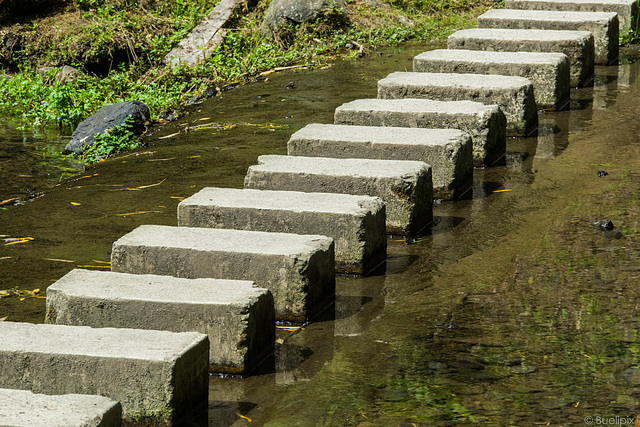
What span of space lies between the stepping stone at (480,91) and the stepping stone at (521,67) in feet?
1.20

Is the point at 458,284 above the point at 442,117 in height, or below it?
below

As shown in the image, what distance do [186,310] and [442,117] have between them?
2.59 metres

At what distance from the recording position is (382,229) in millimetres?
4129

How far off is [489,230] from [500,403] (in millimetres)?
1704

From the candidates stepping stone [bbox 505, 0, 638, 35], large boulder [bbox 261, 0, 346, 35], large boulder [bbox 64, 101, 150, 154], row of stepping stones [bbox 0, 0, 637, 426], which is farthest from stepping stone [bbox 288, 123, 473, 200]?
large boulder [bbox 261, 0, 346, 35]

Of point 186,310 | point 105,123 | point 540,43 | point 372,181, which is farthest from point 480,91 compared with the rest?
point 105,123

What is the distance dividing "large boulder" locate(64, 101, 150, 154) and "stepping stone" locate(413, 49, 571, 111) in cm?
252

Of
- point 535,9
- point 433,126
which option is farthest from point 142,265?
point 535,9

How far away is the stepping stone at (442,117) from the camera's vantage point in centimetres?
526

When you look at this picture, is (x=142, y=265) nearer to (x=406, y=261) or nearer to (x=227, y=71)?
(x=406, y=261)

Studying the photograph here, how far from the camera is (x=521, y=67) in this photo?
6.27 metres

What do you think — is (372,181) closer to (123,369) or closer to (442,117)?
(442,117)

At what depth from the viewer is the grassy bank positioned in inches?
368

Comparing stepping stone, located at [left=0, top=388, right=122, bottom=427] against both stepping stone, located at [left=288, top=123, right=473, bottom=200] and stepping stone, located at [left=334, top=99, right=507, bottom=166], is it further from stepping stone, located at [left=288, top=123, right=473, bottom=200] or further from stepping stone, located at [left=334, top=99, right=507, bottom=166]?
stepping stone, located at [left=334, top=99, right=507, bottom=166]
